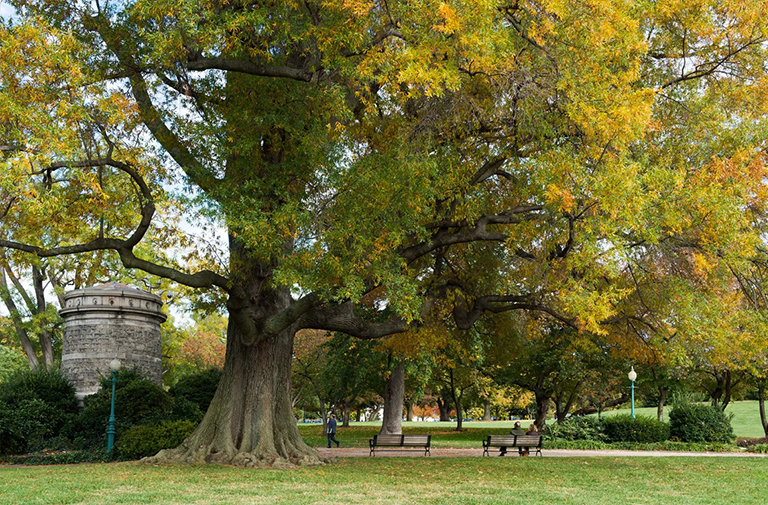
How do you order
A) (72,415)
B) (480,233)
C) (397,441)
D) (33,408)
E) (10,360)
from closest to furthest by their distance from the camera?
(480,233) < (397,441) < (33,408) < (72,415) < (10,360)

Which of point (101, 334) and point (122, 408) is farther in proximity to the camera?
point (101, 334)

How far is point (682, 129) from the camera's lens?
1450cm

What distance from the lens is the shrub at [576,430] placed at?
88.7 ft

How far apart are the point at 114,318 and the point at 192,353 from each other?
27524mm

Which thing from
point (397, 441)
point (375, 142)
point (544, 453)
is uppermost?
point (375, 142)

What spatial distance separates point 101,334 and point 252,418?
9580mm

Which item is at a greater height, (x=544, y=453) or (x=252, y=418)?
(x=252, y=418)

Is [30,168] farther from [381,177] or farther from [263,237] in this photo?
[381,177]

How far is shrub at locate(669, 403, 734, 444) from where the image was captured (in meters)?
27.0

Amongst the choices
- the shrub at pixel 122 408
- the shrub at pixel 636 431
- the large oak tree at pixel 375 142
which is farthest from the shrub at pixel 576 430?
the shrub at pixel 122 408

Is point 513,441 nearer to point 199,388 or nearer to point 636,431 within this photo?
point 636,431

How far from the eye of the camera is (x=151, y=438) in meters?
17.9

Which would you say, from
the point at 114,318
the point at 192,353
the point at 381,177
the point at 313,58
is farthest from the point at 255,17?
the point at 192,353

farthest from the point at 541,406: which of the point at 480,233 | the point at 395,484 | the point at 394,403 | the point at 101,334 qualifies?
the point at 395,484
